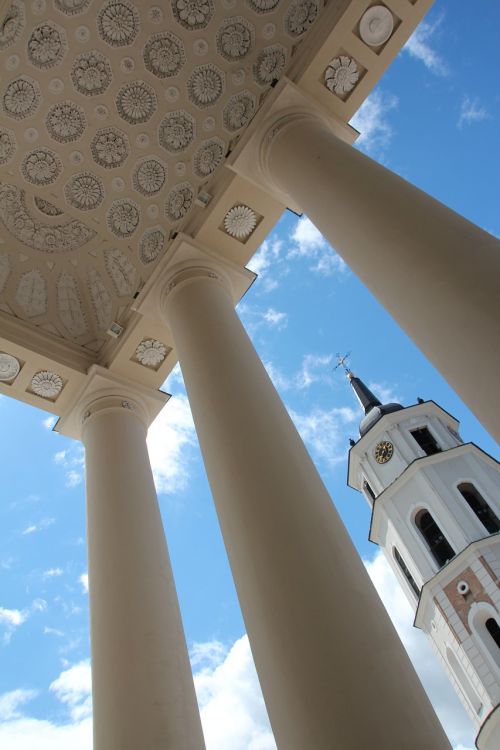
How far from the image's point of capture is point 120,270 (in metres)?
17.8

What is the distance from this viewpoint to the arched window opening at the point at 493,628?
5447cm

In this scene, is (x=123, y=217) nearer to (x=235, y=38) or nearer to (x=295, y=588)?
(x=235, y=38)

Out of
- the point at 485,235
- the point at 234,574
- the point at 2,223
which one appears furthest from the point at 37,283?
the point at 485,235

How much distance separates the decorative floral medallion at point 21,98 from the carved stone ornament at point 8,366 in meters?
5.82

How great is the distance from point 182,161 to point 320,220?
6856 mm

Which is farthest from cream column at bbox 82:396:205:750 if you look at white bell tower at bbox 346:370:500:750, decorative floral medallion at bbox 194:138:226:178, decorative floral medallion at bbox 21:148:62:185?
white bell tower at bbox 346:370:500:750

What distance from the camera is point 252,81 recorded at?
15422mm

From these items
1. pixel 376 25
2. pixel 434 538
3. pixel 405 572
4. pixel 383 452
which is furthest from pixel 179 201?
pixel 383 452

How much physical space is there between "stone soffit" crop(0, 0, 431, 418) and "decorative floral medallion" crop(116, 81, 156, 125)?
2 cm

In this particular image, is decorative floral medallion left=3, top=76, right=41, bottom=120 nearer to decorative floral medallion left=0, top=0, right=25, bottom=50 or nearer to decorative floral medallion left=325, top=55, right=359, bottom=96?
decorative floral medallion left=0, top=0, right=25, bottom=50

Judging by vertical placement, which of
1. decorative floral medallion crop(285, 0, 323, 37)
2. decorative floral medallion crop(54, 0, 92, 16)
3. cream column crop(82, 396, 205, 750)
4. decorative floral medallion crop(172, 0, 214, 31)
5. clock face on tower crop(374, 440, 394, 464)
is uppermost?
decorative floral medallion crop(285, 0, 323, 37)

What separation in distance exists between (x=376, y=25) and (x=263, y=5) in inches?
113

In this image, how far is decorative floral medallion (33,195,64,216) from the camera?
17.7 meters

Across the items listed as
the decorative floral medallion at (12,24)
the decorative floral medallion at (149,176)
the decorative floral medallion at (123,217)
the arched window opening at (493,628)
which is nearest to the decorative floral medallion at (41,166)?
the decorative floral medallion at (123,217)
